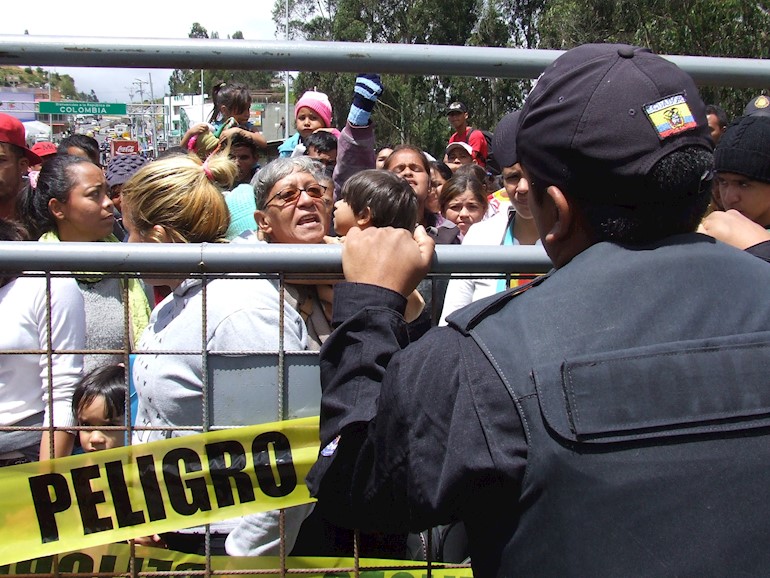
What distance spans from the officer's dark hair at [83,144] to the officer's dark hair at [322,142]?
2133mm

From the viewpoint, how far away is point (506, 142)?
1.68m

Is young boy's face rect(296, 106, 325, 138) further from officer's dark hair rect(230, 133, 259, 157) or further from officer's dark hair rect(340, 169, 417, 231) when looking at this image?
officer's dark hair rect(340, 169, 417, 231)

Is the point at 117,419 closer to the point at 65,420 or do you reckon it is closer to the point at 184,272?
the point at 65,420

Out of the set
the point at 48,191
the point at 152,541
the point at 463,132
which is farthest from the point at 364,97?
the point at 463,132

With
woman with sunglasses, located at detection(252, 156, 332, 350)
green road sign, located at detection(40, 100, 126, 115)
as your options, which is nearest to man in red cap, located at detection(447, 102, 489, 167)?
woman with sunglasses, located at detection(252, 156, 332, 350)

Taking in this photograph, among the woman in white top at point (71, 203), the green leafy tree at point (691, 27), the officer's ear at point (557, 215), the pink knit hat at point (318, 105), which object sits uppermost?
the green leafy tree at point (691, 27)

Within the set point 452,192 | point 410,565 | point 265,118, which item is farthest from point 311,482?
point 265,118

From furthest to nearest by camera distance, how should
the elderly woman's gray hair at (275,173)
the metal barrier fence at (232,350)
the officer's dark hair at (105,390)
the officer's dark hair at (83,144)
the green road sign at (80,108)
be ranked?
the green road sign at (80,108), the officer's dark hair at (83,144), the elderly woman's gray hair at (275,173), the officer's dark hair at (105,390), the metal barrier fence at (232,350)

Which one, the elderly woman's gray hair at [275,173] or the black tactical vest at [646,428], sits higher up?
the elderly woman's gray hair at [275,173]

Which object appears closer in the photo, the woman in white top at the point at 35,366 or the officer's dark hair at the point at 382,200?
the woman in white top at the point at 35,366

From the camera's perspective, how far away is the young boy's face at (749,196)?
7.95 feet

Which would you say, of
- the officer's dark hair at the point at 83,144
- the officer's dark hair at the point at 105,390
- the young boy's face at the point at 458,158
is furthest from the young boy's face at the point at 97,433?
the young boy's face at the point at 458,158

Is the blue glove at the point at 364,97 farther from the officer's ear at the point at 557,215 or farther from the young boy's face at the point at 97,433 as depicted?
the officer's ear at the point at 557,215

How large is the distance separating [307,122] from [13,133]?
229cm
